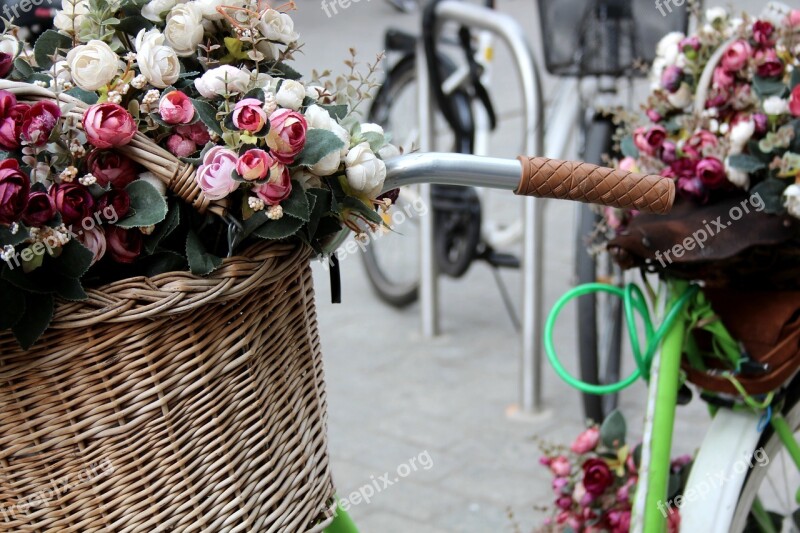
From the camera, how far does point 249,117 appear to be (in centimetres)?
89

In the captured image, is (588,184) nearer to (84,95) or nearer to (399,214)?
(84,95)

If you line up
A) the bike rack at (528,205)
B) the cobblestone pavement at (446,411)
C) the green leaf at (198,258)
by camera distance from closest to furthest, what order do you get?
1. the green leaf at (198,258)
2. the cobblestone pavement at (446,411)
3. the bike rack at (528,205)

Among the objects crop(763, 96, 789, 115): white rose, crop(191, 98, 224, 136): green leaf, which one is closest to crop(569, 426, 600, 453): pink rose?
crop(763, 96, 789, 115): white rose

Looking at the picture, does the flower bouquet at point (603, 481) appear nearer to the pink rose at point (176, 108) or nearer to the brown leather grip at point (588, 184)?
the brown leather grip at point (588, 184)

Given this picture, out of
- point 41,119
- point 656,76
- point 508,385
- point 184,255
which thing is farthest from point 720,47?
point 508,385

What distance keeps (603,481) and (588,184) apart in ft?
3.08

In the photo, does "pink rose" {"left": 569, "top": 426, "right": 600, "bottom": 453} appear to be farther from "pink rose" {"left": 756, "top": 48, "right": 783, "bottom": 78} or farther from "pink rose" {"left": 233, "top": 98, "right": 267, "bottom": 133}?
"pink rose" {"left": 233, "top": 98, "right": 267, "bottom": 133}

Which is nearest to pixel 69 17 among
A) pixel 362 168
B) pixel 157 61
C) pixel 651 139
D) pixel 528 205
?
pixel 157 61

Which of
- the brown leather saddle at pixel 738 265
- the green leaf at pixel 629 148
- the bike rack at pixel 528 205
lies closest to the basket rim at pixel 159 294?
the brown leather saddle at pixel 738 265

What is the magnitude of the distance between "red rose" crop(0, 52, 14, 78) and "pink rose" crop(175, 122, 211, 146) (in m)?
0.18

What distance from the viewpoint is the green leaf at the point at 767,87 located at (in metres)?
1.51

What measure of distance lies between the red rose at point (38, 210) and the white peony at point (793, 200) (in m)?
1.06

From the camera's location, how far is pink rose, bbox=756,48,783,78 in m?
1.51

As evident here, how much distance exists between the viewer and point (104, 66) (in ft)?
2.98
